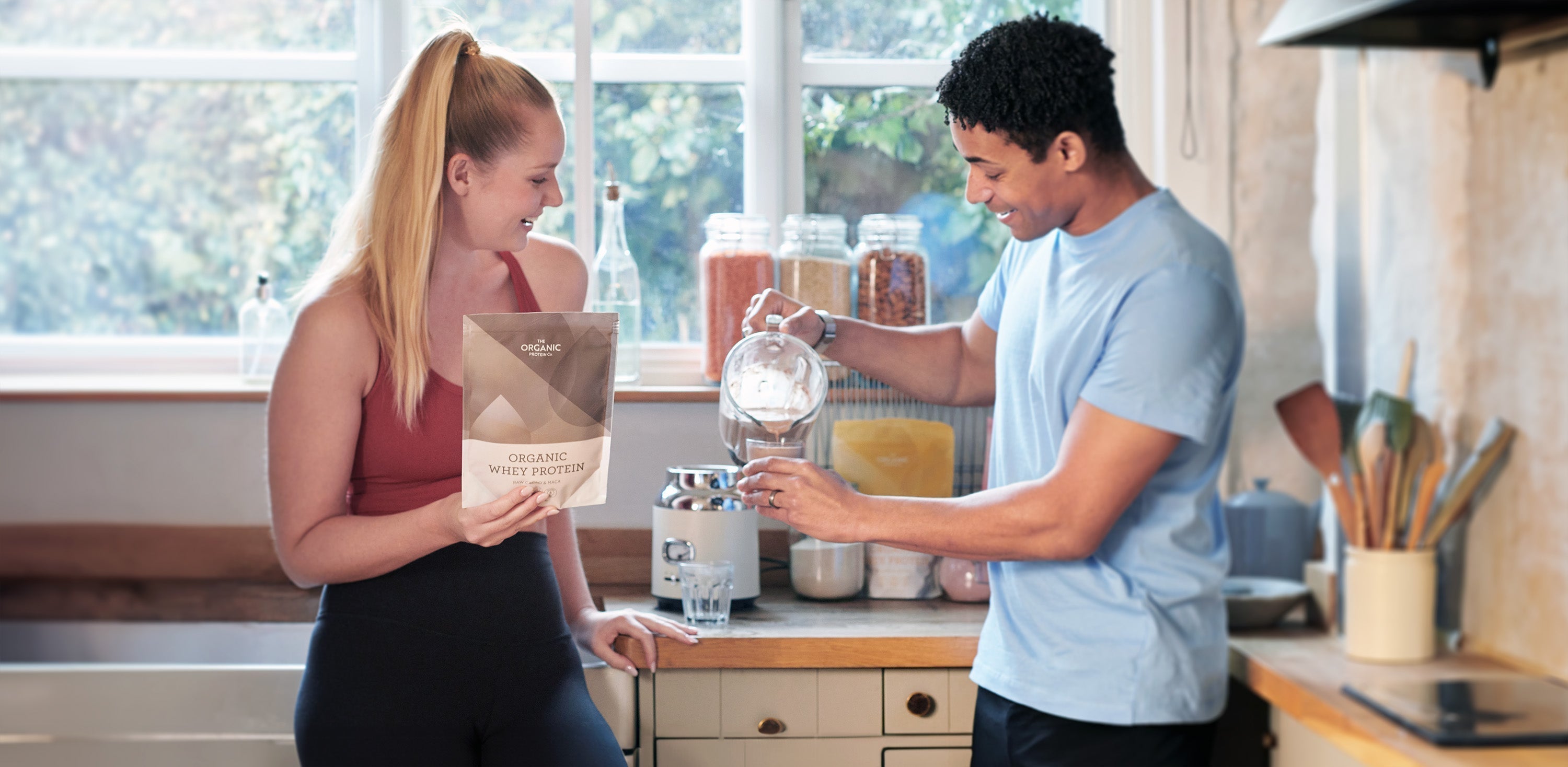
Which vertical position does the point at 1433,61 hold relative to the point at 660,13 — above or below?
below

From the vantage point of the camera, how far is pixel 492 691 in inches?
50.6

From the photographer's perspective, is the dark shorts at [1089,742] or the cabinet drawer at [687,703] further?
the cabinet drawer at [687,703]

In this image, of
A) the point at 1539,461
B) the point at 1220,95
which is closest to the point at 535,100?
the point at 1220,95

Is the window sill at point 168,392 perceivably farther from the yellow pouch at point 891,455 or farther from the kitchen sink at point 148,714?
the kitchen sink at point 148,714

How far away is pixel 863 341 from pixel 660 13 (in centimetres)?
88

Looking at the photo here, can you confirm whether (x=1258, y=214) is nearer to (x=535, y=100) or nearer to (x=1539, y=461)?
(x=1539, y=461)

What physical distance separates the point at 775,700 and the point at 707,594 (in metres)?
0.17

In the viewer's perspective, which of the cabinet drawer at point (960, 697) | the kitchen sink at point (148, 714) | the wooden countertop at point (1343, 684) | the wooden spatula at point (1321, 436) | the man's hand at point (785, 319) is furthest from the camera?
the kitchen sink at point (148, 714)

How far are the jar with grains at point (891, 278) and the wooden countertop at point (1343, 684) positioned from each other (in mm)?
807

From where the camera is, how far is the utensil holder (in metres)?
1.14

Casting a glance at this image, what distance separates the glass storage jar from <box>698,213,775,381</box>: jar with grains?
4 cm

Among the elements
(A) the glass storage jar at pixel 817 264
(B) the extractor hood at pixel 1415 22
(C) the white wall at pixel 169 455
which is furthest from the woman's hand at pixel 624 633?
(B) the extractor hood at pixel 1415 22

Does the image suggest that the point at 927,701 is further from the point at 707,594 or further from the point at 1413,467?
the point at 1413,467

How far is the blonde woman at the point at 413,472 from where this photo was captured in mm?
1243
